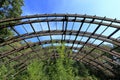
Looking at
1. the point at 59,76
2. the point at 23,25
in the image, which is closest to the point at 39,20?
the point at 23,25

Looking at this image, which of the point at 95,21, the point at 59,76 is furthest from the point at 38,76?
the point at 95,21

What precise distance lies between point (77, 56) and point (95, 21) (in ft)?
38.4

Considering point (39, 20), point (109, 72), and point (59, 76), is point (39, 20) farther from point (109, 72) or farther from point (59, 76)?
point (109, 72)

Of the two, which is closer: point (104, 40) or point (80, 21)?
point (80, 21)

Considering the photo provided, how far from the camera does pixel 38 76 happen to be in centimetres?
1652

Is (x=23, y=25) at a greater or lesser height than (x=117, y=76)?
greater

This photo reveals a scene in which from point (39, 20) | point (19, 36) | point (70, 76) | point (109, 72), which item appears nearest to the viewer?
→ point (70, 76)

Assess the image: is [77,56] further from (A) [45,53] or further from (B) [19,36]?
(B) [19,36]

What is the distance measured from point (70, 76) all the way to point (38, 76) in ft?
7.15

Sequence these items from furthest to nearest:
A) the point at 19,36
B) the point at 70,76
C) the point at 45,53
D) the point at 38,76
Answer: the point at 45,53
the point at 19,36
the point at 38,76
the point at 70,76

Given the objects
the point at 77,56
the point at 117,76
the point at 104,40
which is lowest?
the point at 117,76

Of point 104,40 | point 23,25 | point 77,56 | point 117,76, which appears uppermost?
point 23,25

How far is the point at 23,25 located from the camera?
17.9 meters

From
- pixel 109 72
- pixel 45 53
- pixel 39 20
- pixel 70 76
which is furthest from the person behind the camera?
pixel 109 72
